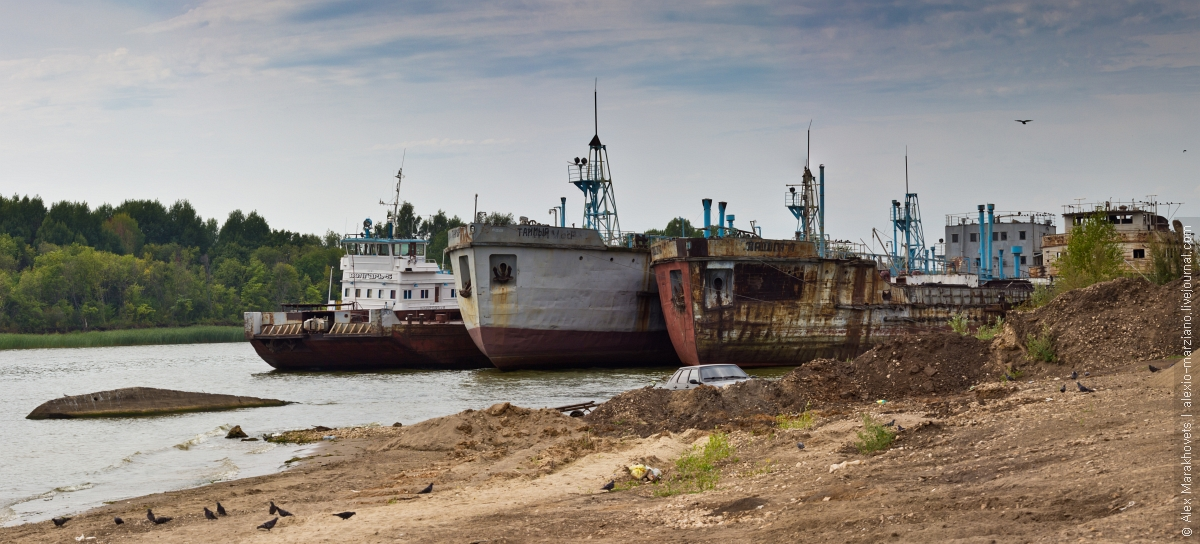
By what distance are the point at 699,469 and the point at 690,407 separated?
216 inches

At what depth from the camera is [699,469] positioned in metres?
12.1

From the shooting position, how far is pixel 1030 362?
18016 mm

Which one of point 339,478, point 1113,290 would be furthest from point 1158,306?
point 339,478

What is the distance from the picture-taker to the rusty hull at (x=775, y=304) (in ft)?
126

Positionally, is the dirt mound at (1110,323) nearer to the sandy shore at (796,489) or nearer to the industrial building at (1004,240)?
the sandy shore at (796,489)

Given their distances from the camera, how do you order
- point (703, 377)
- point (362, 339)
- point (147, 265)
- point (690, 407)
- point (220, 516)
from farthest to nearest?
point (147, 265) → point (362, 339) → point (703, 377) → point (690, 407) → point (220, 516)

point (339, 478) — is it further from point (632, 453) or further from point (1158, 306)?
point (1158, 306)

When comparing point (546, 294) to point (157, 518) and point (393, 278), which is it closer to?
point (393, 278)

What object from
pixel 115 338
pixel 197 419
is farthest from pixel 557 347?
pixel 115 338

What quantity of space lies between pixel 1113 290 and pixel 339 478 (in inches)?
533

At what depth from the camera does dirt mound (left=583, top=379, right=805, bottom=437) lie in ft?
55.9

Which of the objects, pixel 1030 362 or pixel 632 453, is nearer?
pixel 632 453

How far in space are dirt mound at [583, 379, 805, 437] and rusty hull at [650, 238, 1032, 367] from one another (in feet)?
63.9

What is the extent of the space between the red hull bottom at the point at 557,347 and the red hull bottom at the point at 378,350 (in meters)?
4.00
